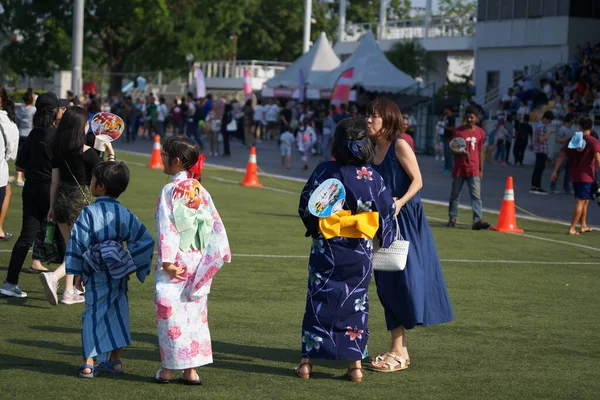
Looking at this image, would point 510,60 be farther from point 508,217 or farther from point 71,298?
point 71,298

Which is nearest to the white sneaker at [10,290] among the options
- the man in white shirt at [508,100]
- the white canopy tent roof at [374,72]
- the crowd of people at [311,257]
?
the crowd of people at [311,257]

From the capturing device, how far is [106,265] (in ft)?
21.1

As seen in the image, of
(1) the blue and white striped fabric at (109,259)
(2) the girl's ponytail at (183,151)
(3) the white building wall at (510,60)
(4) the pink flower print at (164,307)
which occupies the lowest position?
(4) the pink flower print at (164,307)

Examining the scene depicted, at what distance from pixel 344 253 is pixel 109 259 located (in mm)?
1459

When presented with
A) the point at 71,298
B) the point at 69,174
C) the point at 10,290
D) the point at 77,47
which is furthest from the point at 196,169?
the point at 77,47

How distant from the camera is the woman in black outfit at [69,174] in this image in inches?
331

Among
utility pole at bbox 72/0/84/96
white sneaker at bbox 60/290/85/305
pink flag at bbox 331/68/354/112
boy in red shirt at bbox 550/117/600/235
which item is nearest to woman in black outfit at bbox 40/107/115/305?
white sneaker at bbox 60/290/85/305

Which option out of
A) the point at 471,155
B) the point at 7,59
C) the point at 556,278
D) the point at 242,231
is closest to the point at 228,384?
the point at 556,278

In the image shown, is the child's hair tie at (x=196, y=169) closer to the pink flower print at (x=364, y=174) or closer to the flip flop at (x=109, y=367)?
the pink flower print at (x=364, y=174)

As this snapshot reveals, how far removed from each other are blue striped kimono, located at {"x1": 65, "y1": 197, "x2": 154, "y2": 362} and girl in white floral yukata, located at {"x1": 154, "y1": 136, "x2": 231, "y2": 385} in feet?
1.32

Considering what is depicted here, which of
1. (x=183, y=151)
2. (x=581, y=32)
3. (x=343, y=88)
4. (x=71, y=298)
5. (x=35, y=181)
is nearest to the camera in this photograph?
(x=183, y=151)

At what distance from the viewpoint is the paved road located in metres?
19.7

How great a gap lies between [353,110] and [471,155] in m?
18.1

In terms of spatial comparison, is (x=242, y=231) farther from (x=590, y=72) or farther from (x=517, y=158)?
(x=590, y=72)
